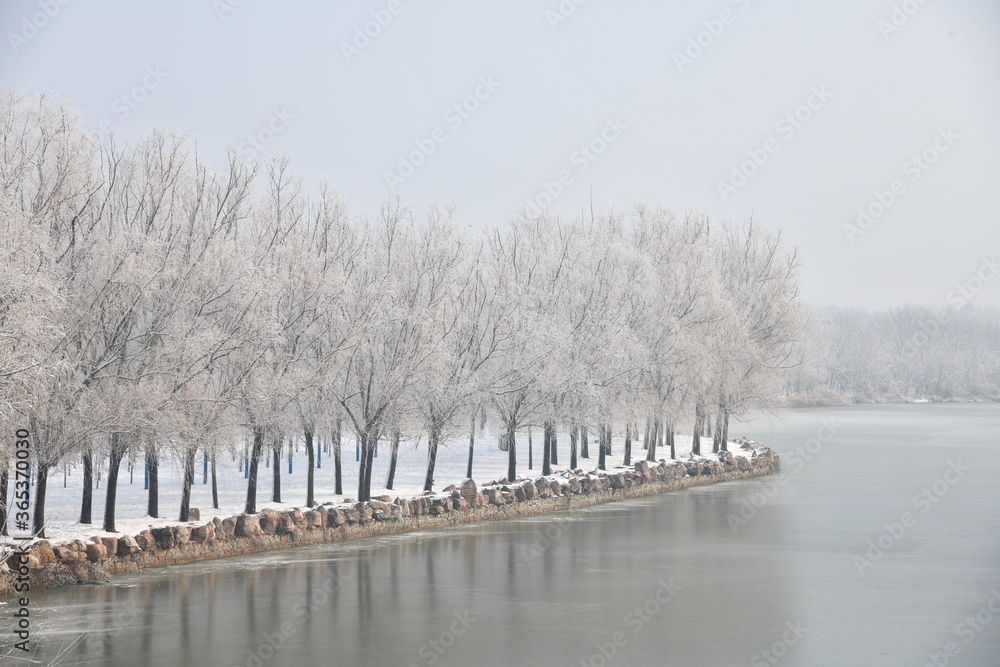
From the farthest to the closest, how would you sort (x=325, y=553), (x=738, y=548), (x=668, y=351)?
1. (x=668, y=351)
2. (x=738, y=548)
3. (x=325, y=553)

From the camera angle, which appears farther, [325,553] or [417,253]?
[417,253]

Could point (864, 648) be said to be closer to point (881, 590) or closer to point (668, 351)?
point (881, 590)

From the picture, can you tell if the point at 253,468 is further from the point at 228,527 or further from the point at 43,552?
the point at 43,552

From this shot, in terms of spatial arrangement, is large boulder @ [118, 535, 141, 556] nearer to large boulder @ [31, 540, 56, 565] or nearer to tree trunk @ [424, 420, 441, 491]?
large boulder @ [31, 540, 56, 565]

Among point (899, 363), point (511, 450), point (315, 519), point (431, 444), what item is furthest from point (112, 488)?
point (899, 363)

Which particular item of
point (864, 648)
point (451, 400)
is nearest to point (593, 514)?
point (451, 400)

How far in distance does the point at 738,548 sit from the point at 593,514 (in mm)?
7622

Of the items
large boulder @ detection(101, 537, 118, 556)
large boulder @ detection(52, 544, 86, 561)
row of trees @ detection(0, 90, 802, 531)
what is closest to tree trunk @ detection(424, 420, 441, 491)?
row of trees @ detection(0, 90, 802, 531)

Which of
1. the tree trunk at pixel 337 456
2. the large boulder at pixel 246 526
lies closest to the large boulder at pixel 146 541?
the large boulder at pixel 246 526

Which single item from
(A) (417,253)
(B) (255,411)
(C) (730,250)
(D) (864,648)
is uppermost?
(C) (730,250)

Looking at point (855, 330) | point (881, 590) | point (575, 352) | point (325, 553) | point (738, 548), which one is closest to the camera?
point (881, 590)

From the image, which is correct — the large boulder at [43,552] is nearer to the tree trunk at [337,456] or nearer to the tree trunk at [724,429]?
the tree trunk at [337,456]

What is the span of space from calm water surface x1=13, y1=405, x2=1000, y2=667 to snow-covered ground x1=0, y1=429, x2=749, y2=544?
327 centimetres

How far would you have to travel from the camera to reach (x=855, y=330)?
156750 mm
